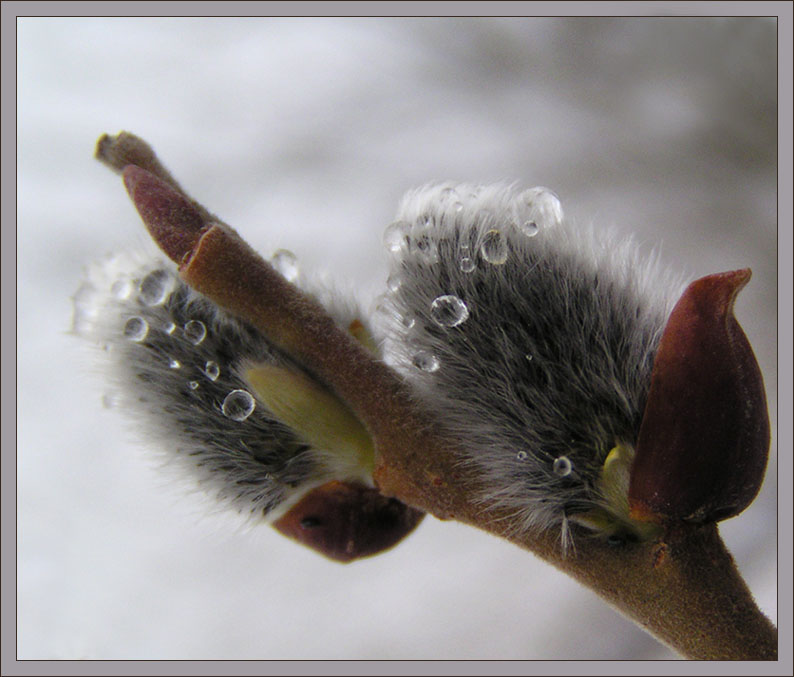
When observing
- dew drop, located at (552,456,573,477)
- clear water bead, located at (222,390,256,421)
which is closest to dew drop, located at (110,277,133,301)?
clear water bead, located at (222,390,256,421)

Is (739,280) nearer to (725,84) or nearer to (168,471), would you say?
(168,471)

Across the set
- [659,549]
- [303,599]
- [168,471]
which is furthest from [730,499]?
[303,599]

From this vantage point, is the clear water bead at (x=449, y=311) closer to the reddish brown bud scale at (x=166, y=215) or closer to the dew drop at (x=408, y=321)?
the dew drop at (x=408, y=321)

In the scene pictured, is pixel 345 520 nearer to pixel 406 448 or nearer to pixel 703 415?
pixel 406 448

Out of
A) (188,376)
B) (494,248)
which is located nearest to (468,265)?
(494,248)

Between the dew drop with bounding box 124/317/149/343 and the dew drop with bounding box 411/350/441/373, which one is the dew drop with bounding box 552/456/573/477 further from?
the dew drop with bounding box 124/317/149/343

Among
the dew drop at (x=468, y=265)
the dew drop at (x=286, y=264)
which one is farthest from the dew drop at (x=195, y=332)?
the dew drop at (x=468, y=265)
